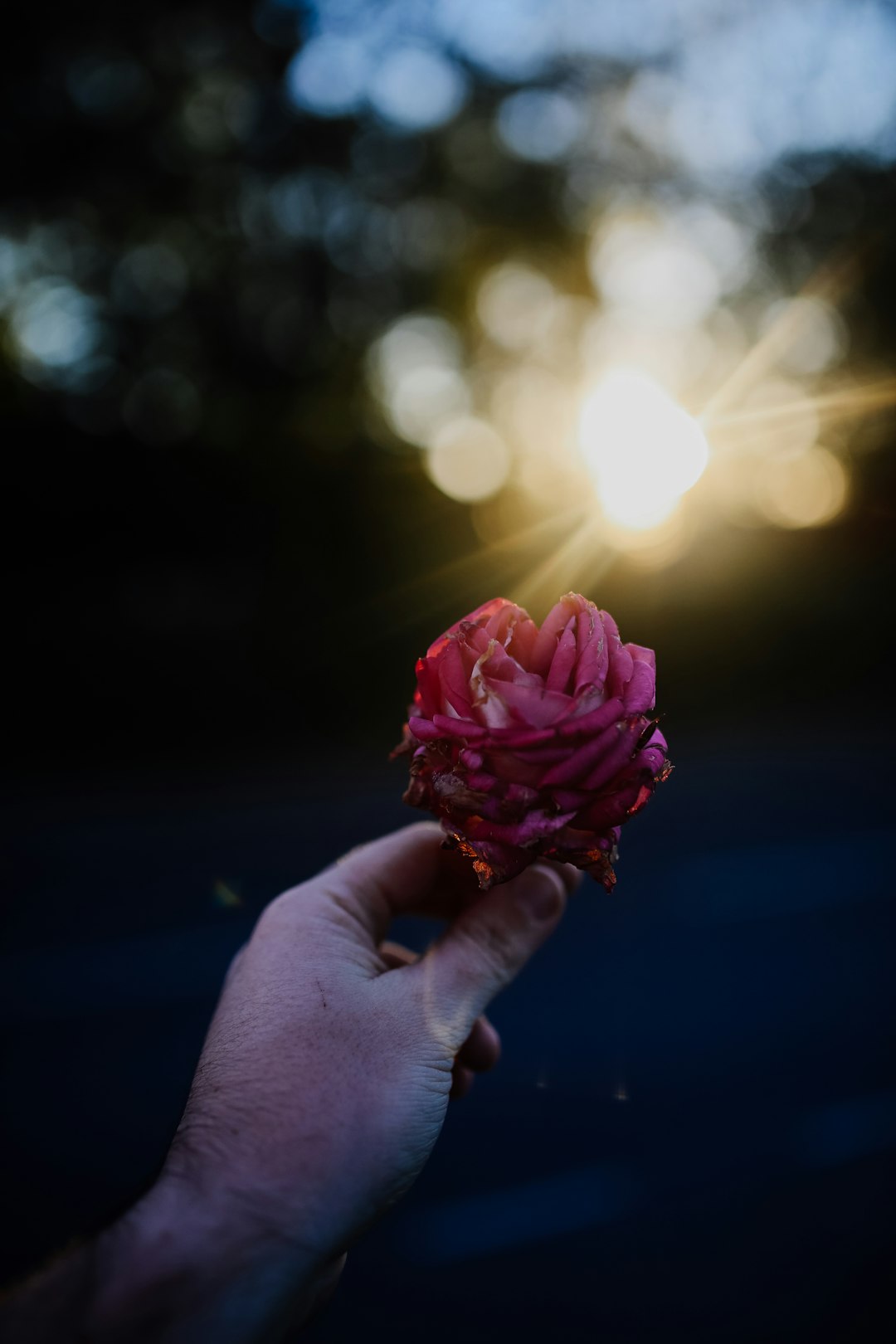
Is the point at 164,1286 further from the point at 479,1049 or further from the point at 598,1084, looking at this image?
the point at 598,1084

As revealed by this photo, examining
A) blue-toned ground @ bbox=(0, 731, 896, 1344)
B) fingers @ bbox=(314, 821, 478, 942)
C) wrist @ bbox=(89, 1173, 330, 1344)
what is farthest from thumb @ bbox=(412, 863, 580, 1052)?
blue-toned ground @ bbox=(0, 731, 896, 1344)

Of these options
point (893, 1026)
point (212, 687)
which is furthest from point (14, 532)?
point (893, 1026)

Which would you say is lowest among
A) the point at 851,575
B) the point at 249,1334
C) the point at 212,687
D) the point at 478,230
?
the point at 249,1334

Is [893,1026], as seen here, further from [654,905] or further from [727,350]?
[727,350]

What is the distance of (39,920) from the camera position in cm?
729

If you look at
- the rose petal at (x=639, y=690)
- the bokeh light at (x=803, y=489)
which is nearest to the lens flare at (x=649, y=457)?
the rose petal at (x=639, y=690)

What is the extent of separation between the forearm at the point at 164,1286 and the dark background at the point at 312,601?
386cm

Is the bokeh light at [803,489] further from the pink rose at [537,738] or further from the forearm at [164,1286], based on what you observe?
the forearm at [164,1286]

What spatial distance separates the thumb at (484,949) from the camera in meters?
1.71

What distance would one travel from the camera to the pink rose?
61.2 inches

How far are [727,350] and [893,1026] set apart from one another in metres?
12.3

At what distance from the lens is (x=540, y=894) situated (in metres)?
1.95

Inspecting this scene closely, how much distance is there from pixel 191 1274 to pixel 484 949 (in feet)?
2.72

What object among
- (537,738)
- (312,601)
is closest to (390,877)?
(537,738)
